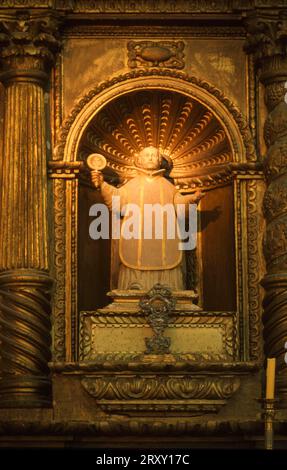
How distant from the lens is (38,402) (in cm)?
1908

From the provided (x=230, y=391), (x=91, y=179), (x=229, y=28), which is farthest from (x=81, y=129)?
(x=230, y=391)

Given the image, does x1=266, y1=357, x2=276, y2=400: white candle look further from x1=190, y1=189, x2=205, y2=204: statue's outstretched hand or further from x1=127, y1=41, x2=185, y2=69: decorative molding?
x1=127, y1=41, x2=185, y2=69: decorative molding

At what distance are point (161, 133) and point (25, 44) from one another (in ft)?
6.34

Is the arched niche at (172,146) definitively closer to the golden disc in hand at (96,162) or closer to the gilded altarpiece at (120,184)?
the gilded altarpiece at (120,184)

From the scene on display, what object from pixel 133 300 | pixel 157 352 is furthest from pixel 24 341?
pixel 157 352

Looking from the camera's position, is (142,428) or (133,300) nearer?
(142,428)

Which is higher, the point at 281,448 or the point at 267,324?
the point at 267,324

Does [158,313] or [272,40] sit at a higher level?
[272,40]

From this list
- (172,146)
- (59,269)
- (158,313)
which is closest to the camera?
(158,313)

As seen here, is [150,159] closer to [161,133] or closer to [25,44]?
[161,133]

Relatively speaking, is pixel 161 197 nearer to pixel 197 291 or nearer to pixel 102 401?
pixel 197 291

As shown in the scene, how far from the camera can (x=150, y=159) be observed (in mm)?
20188
